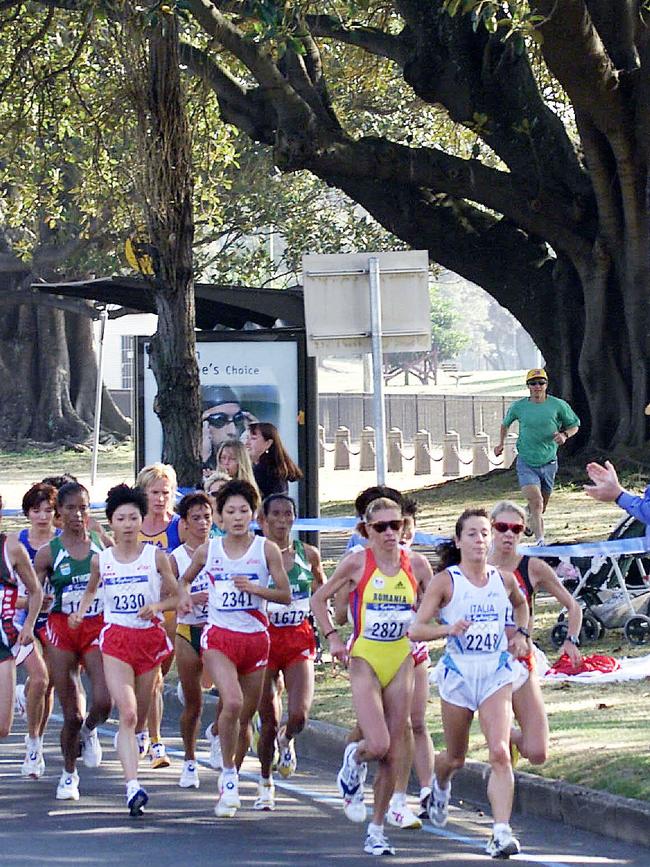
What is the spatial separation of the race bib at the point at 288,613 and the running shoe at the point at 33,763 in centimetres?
161

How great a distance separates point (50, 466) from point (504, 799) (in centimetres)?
3663

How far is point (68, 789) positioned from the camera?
931 cm

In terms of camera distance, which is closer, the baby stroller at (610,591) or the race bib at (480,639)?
the race bib at (480,639)

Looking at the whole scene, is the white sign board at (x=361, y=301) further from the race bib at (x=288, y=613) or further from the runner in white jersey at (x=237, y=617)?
the runner in white jersey at (x=237, y=617)

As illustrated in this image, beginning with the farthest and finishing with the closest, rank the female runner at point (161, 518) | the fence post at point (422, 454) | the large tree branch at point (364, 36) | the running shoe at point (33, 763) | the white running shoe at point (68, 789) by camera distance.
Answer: the fence post at point (422, 454) → the large tree branch at point (364, 36) → the female runner at point (161, 518) → the running shoe at point (33, 763) → the white running shoe at point (68, 789)

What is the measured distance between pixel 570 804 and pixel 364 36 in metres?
16.3

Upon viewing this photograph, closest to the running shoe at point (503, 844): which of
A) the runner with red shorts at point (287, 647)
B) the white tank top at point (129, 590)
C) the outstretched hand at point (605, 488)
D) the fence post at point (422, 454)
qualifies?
the outstretched hand at point (605, 488)

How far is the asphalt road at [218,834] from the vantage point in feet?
25.8

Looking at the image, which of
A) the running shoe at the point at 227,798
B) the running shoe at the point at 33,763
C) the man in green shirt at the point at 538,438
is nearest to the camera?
the running shoe at the point at 227,798

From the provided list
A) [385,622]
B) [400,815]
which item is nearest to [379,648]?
[385,622]

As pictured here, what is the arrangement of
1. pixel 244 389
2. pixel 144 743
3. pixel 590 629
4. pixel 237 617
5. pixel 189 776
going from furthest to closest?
1. pixel 244 389
2. pixel 590 629
3. pixel 144 743
4. pixel 189 776
5. pixel 237 617

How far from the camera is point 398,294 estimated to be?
13469 millimetres

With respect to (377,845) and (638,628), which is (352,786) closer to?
(377,845)

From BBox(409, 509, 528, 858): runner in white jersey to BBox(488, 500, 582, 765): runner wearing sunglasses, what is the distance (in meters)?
0.23
